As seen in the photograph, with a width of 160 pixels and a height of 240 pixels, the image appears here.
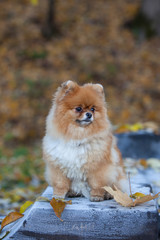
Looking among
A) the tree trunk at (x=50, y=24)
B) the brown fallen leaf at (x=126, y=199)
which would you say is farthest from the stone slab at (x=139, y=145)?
the tree trunk at (x=50, y=24)

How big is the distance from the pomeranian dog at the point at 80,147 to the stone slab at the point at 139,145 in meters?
2.63

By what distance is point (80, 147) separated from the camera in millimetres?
3051

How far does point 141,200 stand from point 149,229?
0.25m

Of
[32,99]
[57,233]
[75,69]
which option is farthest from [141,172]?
[75,69]

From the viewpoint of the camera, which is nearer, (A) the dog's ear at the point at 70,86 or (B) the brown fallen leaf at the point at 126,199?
(B) the brown fallen leaf at the point at 126,199

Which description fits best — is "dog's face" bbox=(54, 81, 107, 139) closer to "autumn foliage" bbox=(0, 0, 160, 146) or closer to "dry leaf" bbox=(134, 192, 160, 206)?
"dry leaf" bbox=(134, 192, 160, 206)

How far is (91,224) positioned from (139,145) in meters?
3.36

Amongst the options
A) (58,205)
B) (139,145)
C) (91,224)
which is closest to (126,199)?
(91,224)

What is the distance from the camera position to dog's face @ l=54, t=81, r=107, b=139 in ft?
9.77

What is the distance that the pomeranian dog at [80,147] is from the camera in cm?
298

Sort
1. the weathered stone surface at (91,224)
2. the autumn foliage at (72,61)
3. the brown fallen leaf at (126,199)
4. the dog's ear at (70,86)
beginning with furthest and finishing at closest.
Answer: the autumn foliage at (72,61) → the dog's ear at (70,86) → the brown fallen leaf at (126,199) → the weathered stone surface at (91,224)

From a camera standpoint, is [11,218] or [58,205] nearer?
[58,205]

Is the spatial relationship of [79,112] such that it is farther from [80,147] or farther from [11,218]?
[11,218]

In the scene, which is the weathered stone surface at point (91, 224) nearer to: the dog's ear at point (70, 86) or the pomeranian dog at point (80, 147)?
the pomeranian dog at point (80, 147)
